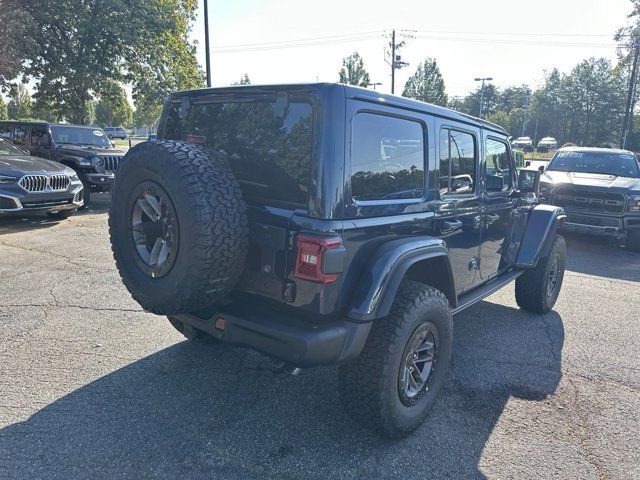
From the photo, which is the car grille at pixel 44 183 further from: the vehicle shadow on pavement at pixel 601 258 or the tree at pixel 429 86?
the tree at pixel 429 86

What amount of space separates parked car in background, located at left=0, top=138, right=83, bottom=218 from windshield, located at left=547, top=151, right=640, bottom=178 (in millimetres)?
9614

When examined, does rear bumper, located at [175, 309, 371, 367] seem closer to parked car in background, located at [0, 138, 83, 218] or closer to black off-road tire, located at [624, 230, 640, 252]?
parked car in background, located at [0, 138, 83, 218]

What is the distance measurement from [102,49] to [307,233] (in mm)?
17296

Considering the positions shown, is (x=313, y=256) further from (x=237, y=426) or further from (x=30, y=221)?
(x=30, y=221)

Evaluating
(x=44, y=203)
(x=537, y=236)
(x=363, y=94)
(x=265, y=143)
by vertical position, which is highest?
(x=363, y=94)

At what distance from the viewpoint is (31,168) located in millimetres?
8047

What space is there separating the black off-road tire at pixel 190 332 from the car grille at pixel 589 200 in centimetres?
730

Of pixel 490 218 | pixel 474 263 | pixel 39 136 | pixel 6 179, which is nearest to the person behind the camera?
pixel 474 263

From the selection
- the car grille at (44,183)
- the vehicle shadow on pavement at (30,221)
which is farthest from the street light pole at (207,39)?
the car grille at (44,183)

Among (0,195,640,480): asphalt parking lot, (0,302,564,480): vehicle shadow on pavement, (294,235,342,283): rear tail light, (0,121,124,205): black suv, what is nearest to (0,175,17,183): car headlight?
(0,121,124,205): black suv

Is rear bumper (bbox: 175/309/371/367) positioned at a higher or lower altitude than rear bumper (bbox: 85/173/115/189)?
lower

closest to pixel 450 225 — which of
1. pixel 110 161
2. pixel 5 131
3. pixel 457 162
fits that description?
pixel 457 162

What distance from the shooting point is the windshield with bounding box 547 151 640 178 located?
9.15m

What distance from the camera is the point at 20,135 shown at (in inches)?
427
